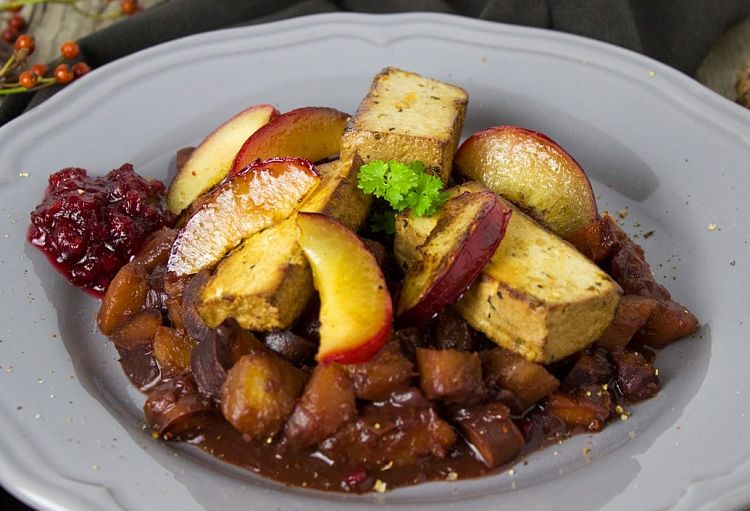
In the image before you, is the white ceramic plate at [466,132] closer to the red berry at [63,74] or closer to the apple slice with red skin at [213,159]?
the red berry at [63,74]

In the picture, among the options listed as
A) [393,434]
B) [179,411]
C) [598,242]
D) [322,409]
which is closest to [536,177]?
[598,242]

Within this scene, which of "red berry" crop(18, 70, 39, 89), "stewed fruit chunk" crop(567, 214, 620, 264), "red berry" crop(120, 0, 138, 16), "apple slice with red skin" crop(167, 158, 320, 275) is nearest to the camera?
"apple slice with red skin" crop(167, 158, 320, 275)

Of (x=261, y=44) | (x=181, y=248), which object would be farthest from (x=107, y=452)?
(x=261, y=44)

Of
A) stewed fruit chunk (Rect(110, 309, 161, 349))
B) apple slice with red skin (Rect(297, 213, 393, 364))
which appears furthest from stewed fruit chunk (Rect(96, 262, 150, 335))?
apple slice with red skin (Rect(297, 213, 393, 364))

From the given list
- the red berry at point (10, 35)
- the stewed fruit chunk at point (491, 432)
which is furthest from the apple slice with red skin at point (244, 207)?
the red berry at point (10, 35)

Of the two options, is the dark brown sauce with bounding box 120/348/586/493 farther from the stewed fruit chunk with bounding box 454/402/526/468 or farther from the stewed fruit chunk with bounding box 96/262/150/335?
the stewed fruit chunk with bounding box 96/262/150/335

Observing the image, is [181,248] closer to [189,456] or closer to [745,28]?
[189,456]
